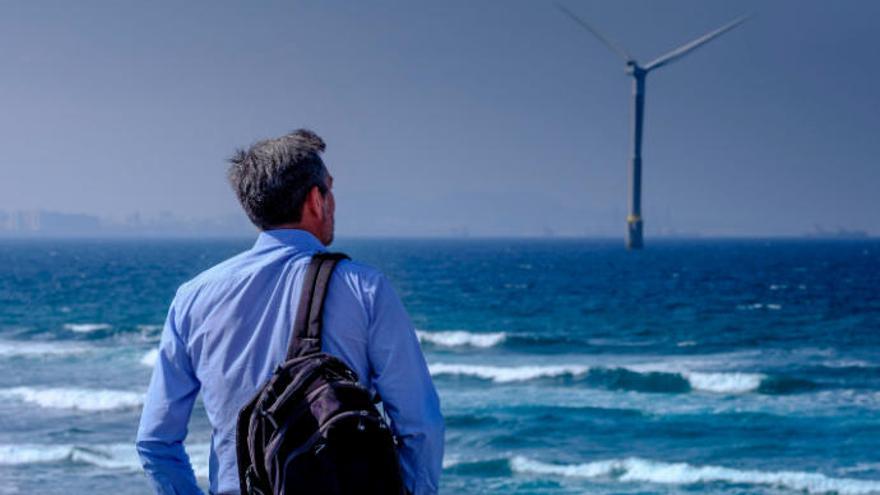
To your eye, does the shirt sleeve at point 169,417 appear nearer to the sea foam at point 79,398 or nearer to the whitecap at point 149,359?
the sea foam at point 79,398

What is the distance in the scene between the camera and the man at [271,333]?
2.26 meters

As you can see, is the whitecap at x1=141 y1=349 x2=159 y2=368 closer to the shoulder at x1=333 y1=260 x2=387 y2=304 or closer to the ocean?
the ocean

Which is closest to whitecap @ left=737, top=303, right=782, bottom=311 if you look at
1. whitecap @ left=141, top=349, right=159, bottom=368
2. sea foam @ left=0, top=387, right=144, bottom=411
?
whitecap @ left=141, top=349, right=159, bottom=368

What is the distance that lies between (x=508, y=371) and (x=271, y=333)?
25.7 meters

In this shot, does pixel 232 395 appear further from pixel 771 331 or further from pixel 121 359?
pixel 771 331

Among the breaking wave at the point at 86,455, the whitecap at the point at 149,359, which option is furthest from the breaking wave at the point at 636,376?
the breaking wave at the point at 86,455

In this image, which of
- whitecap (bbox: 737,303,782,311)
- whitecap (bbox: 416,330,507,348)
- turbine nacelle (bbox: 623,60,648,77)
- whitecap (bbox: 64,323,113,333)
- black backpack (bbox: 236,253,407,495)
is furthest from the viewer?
turbine nacelle (bbox: 623,60,648,77)

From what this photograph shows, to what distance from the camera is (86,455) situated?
1678 cm

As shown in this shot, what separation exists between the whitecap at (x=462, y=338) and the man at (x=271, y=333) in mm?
33359

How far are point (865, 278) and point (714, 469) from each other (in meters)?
66.3

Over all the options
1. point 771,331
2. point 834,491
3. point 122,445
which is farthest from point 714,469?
point 771,331

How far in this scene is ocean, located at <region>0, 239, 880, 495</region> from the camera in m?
16.4

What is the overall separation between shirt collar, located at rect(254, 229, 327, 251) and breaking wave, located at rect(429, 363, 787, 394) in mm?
23452

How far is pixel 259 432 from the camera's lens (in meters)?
2.19
